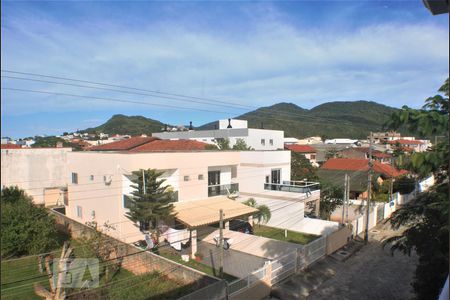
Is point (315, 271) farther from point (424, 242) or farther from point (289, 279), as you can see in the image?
point (424, 242)

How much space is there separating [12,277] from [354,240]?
18.9 metres

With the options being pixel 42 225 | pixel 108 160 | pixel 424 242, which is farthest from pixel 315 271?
pixel 42 225

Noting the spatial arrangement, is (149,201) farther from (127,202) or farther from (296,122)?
A: (296,122)

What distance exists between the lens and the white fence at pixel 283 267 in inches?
455

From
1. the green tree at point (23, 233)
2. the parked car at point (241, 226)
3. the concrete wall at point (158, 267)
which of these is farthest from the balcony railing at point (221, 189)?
the green tree at point (23, 233)

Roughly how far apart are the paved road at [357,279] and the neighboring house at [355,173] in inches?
484

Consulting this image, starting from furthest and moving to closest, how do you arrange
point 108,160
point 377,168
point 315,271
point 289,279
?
point 377,168
point 108,160
point 315,271
point 289,279

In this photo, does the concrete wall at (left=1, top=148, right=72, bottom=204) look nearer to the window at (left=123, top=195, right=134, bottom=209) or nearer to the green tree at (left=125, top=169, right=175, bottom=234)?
the window at (left=123, top=195, right=134, bottom=209)

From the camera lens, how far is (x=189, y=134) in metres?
45.3

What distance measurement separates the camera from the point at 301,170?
28.9m

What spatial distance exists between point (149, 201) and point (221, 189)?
675 cm

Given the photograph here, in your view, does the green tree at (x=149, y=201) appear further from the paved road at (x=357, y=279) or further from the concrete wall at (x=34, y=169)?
the concrete wall at (x=34, y=169)

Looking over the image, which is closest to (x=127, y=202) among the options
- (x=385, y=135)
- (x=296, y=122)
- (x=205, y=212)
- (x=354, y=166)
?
(x=205, y=212)

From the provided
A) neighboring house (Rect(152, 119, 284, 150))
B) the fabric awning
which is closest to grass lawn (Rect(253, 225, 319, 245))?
the fabric awning
